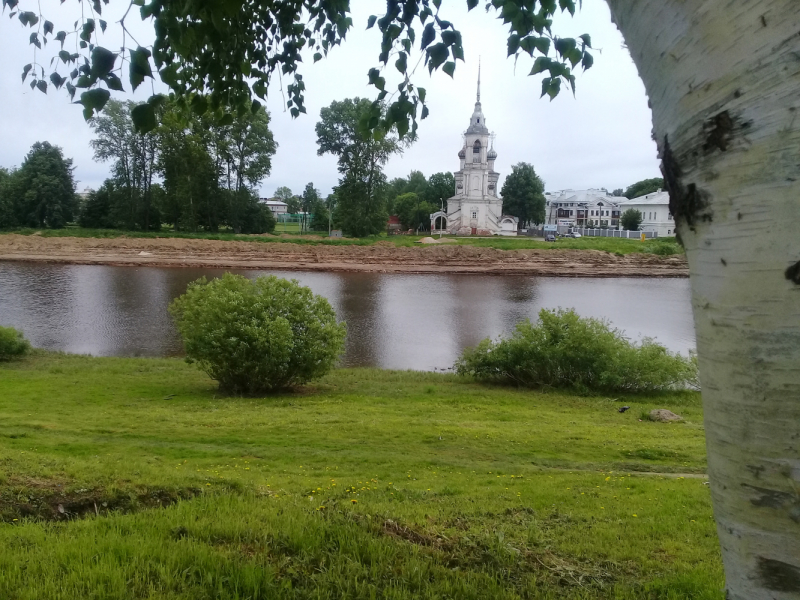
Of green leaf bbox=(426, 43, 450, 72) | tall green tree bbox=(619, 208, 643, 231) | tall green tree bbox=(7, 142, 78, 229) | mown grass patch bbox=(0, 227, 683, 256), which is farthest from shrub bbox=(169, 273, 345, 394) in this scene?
tall green tree bbox=(619, 208, 643, 231)

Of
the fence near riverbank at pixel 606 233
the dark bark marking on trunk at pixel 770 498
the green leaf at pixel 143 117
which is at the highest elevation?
the fence near riverbank at pixel 606 233

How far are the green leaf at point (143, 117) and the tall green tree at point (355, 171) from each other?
206ft

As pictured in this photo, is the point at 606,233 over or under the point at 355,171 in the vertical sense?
under

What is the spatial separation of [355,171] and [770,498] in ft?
216

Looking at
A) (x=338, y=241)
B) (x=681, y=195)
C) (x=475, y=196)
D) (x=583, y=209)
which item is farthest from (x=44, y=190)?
(x=583, y=209)

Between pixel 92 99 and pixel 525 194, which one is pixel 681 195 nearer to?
pixel 92 99

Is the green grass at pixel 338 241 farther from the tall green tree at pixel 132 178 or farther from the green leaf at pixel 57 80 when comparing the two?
the green leaf at pixel 57 80

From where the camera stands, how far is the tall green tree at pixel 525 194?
311 feet

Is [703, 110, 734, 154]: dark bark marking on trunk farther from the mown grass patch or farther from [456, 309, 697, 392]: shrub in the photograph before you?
the mown grass patch

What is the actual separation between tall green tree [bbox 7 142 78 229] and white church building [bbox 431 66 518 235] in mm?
44107

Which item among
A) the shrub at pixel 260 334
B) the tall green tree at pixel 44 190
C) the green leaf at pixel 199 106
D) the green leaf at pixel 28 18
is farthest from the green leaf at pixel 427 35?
Result: the tall green tree at pixel 44 190

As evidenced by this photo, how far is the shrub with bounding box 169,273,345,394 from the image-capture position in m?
12.6

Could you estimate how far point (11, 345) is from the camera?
15742 millimetres

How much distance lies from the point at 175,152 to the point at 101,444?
59.6m
